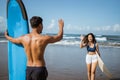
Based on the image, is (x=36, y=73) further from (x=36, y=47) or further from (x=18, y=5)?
(x=18, y=5)

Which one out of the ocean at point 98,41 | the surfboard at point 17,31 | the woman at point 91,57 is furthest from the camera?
the ocean at point 98,41

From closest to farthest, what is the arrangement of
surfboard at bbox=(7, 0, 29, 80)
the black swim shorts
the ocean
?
the black swim shorts < surfboard at bbox=(7, 0, 29, 80) < the ocean

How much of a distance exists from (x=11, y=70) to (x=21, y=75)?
33 cm

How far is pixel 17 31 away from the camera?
4816mm

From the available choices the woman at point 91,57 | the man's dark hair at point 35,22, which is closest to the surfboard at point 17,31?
the man's dark hair at point 35,22

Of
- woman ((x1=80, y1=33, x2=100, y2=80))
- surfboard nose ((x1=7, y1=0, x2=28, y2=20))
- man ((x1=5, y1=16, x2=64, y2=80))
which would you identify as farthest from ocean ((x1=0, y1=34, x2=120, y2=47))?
man ((x1=5, y1=16, x2=64, y2=80))

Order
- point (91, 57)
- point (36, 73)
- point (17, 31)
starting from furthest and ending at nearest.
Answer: point (91, 57), point (17, 31), point (36, 73)

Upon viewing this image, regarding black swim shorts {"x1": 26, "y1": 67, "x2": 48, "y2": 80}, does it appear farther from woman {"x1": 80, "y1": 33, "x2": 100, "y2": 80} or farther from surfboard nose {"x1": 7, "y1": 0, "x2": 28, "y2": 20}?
woman {"x1": 80, "y1": 33, "x2": 100, "y2": 80}

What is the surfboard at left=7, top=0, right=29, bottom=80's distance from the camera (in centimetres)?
471

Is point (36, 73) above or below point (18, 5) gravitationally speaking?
below

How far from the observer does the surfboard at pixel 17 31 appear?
4707 mm

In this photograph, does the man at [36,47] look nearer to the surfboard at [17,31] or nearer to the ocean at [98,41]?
the surfboard at [17,31]

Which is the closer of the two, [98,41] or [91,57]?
[91,57]

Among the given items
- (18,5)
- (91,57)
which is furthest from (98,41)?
(18,5)
